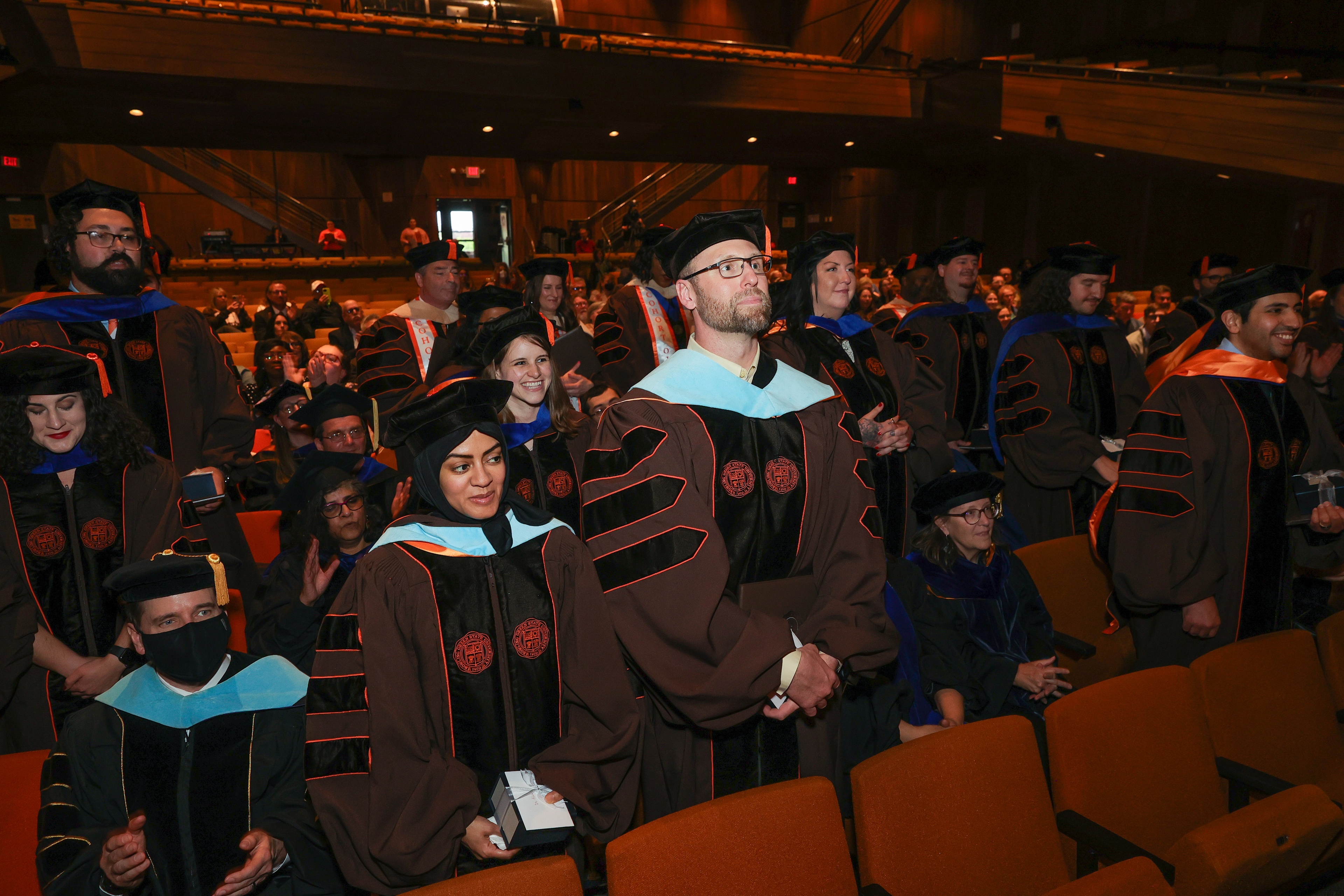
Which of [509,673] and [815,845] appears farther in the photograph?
[509,673]

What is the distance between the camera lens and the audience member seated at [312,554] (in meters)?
2.93

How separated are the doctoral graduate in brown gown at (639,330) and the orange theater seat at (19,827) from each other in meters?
3.60

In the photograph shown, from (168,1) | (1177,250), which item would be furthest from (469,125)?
(1177,250)

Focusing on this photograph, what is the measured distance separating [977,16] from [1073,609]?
58.1ft

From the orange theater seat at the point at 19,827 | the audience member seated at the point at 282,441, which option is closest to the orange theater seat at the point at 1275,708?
the orange theater seat at the point at 19,827

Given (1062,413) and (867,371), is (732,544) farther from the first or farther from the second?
(1062,413)

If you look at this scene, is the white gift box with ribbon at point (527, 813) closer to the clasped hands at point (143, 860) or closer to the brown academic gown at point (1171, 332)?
the clasped hands at point (143, 860)

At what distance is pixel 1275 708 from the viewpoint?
2.68m

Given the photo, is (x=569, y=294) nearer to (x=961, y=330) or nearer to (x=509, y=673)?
(x=961, y=330)

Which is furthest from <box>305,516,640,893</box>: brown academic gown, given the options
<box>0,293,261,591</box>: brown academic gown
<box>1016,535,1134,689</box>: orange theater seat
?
<box>1016,535,1134,689</box>: orange theater seat

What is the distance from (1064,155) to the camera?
16.1 metres

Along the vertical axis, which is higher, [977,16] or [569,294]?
[977,16]

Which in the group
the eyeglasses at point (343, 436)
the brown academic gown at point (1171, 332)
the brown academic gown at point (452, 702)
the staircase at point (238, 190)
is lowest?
the brown academic gown at point (452, 702)

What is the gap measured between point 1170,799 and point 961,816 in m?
0.73
